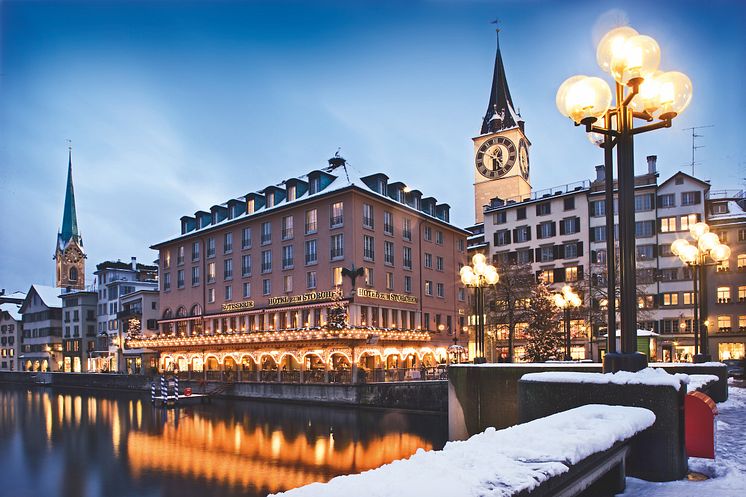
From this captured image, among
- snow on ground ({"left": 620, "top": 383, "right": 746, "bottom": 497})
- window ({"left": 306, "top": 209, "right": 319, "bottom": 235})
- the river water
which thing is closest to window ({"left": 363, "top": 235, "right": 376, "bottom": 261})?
window ({"left": 306, "top": 209, "right": 319, "bottom": 235})

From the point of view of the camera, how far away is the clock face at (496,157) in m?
99.1

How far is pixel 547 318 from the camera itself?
142 ft

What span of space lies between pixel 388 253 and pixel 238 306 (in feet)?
52.8

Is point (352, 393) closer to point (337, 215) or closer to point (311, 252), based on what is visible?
point (311, 252)

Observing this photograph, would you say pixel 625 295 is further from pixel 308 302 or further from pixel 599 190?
pixel 599 190

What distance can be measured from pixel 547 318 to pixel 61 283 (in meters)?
114

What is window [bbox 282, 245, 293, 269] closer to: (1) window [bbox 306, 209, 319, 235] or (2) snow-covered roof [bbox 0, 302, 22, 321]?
(1) window [bbox 306, 209, 319, 235]

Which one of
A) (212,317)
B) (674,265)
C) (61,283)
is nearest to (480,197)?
(674,265)

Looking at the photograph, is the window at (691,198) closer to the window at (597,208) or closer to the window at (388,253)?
the window at (597,208)

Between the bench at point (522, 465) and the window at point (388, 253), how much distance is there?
153ft

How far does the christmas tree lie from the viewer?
47062mm

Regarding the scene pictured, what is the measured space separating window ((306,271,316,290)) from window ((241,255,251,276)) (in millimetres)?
8979

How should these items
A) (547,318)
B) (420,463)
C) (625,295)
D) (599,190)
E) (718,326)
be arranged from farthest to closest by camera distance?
1. (599,190)
2. (718,326)
3. (547,318)
4. (625,295)
5. (420,463)

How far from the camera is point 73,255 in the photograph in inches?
5030
